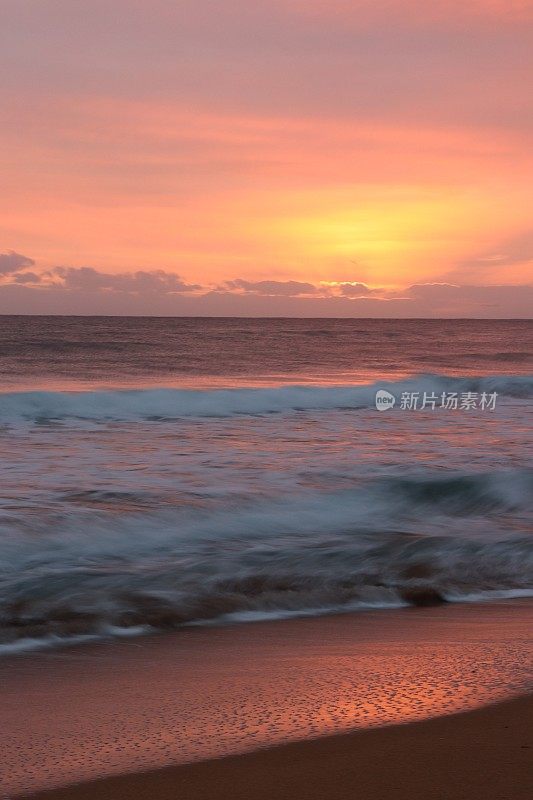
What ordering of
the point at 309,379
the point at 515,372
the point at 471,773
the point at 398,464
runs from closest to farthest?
the point at 471,773 → the point at 398,464 → the point at 309,379 → the point at 515,372

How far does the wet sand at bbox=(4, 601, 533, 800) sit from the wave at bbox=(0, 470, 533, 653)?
462 millimetres

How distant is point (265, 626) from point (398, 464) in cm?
577

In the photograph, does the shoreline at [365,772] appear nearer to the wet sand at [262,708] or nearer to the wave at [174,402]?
the wet sand at [262,708]

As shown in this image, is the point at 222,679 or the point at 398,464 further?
the point at 398,464

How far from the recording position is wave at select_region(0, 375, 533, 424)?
1688cm

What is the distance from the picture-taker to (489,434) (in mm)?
13523

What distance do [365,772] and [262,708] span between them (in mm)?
613

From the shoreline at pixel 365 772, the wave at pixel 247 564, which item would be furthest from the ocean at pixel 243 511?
the shoreline at pixel 365 772

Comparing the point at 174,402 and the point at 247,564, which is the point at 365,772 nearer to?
the point at 247,564

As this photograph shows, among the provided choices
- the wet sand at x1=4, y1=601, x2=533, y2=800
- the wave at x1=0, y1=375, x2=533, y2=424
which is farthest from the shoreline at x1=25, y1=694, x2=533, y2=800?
the wave at x1=0, y1=375, x2=533, y2=424

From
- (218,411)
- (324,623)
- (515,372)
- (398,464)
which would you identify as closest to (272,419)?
(218,411)

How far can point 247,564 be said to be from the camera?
5.93m

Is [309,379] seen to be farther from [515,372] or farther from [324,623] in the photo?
[324,623]

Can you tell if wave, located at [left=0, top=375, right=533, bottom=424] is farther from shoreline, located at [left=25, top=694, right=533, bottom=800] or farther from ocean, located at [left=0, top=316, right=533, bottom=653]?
shoreline, located at [left=25, top=694, right=533, bottom=800]
